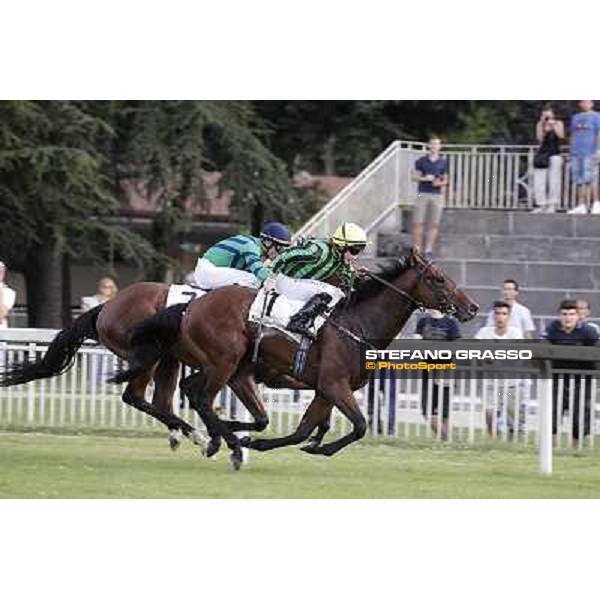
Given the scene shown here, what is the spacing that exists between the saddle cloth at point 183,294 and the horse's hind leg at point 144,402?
0.56 meters

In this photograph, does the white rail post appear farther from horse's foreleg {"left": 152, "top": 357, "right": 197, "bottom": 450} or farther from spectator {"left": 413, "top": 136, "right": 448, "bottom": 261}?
spectator {"left": 413, "top": 136, "right": 448, "bottom": 261}

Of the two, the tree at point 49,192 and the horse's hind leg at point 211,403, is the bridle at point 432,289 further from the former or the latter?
the tree at point 49,192

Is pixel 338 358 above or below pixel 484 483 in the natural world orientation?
above

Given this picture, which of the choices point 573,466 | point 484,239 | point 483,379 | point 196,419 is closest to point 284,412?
point 196,419

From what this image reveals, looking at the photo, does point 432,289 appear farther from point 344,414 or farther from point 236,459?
point 236,459

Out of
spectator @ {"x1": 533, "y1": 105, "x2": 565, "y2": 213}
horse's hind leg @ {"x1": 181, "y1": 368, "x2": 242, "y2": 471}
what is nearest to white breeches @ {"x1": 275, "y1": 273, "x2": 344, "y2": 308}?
horse's hind leg @ {"x1": 181, "y1": 368, "x2": 242, "y2": 471}

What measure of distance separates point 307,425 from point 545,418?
222 centimetres

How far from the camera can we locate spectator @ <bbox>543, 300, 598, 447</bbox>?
13234mm

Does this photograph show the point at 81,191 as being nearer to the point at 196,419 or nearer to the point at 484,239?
the point at 484,239

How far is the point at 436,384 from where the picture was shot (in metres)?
13.3

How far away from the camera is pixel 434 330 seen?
1409 cm

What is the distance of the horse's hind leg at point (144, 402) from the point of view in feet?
39.7

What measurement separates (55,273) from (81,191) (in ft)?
4.91

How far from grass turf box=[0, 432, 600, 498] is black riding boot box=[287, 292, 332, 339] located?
3.49 ft
